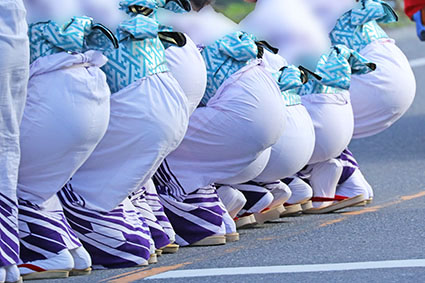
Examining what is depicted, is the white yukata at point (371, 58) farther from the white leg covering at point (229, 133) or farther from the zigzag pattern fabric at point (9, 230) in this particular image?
the zigzag pattern fabric at point (9, 230)

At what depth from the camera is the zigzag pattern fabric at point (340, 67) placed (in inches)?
220

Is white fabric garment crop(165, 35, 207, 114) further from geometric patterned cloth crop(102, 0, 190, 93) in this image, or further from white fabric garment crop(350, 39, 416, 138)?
white fabric garment crop(350, 39, 416, 138)

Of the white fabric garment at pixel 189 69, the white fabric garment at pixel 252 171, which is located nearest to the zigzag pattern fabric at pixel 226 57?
the white fabric garment at pixel 189 69

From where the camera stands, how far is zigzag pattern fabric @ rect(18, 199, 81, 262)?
13.9 ft

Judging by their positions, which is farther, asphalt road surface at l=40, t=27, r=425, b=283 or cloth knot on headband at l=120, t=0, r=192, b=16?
cloth knot on headband at l=120, t=0, r=192, b=16

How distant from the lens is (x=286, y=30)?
5.72 meters

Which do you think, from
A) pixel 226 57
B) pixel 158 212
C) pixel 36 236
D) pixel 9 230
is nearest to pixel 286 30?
pixel 226 57

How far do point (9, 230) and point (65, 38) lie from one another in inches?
26.4

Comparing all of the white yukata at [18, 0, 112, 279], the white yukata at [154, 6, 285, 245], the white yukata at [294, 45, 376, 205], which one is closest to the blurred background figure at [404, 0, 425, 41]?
the white yukata at [294, 45, 376, 205]

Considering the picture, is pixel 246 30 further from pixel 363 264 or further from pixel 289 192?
pixel 363 264

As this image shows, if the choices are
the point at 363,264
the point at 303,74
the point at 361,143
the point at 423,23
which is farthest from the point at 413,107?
the point at 363,264

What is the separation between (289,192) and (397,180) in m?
1.56

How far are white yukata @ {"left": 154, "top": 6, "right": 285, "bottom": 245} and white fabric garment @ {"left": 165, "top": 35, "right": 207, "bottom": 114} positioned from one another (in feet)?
0.51

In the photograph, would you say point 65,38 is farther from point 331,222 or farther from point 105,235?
point 331,222
